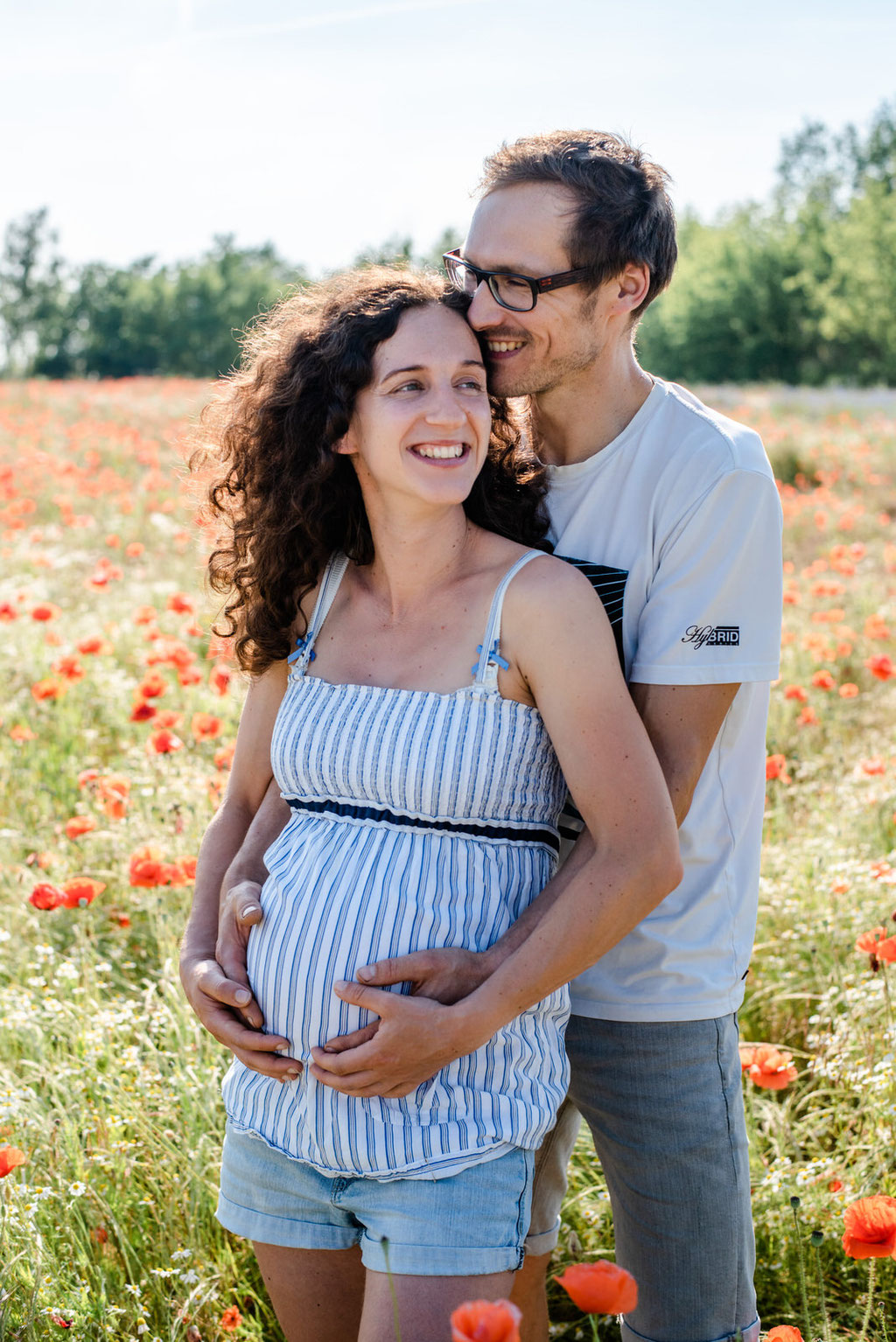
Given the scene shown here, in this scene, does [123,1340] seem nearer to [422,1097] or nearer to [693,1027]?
[422,1097]

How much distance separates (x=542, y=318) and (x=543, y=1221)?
1935mm

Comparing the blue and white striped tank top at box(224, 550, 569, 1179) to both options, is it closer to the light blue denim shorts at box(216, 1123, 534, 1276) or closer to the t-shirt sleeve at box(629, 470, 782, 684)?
the light blue denim shorts at box(216, 1123, 534, 1276)

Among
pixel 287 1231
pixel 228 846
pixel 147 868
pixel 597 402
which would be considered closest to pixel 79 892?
pixel 147 868

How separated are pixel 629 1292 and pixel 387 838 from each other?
871mm

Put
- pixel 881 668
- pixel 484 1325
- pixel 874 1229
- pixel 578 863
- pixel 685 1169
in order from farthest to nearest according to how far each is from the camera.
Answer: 1. pixel 881 668
2. pixel 685 1169
3. pixel 578 863
4. pixel 874 1229
5. pixel 484 1325

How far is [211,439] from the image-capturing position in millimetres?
2725

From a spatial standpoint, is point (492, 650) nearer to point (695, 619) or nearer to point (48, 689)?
point (695, 619)

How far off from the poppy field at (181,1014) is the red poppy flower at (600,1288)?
0.06ft

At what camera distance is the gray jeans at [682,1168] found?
91.0 inches

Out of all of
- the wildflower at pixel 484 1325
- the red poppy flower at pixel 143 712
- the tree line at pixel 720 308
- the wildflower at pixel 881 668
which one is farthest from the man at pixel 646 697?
the tree line at pixel 720 308

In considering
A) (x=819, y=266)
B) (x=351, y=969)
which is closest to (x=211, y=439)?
(x=351, y=969)

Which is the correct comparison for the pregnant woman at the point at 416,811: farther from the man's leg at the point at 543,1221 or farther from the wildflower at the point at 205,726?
the wildflower at the point at 205,726

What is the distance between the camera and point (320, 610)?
244cm

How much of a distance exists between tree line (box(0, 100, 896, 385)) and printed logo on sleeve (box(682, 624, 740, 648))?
46.1 meters
